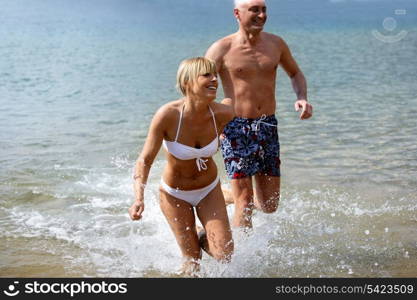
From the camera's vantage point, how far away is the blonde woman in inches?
206

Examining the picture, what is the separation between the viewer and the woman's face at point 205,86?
5.16 metres

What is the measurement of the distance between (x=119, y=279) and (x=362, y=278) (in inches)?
76.7

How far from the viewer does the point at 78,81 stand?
2091 centimetres

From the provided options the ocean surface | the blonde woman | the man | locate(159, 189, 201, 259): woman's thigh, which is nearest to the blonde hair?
the blonde woman

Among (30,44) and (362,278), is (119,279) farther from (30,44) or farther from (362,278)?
(30,44)

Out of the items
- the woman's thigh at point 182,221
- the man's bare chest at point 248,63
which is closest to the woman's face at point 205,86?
the woman's thigh at point 182,221

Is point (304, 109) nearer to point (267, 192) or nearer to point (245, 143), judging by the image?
point (245, 143)

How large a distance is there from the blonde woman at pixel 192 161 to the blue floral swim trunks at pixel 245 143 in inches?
26.2

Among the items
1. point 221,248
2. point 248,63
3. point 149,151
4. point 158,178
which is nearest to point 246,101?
point 248,63

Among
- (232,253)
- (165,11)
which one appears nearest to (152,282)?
(232,253)

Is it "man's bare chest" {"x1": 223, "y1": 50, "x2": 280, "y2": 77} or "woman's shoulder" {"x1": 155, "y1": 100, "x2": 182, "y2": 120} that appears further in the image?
"man's bare chest" {"x1": 223, "y1": 50, "x2": 280, "y2": 77}

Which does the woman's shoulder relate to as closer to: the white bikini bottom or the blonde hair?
the blonde hair

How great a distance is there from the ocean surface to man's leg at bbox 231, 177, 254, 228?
140 millimetres

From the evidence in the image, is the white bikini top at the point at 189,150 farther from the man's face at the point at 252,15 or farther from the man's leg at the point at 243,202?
the man's face at the point at 252,15
